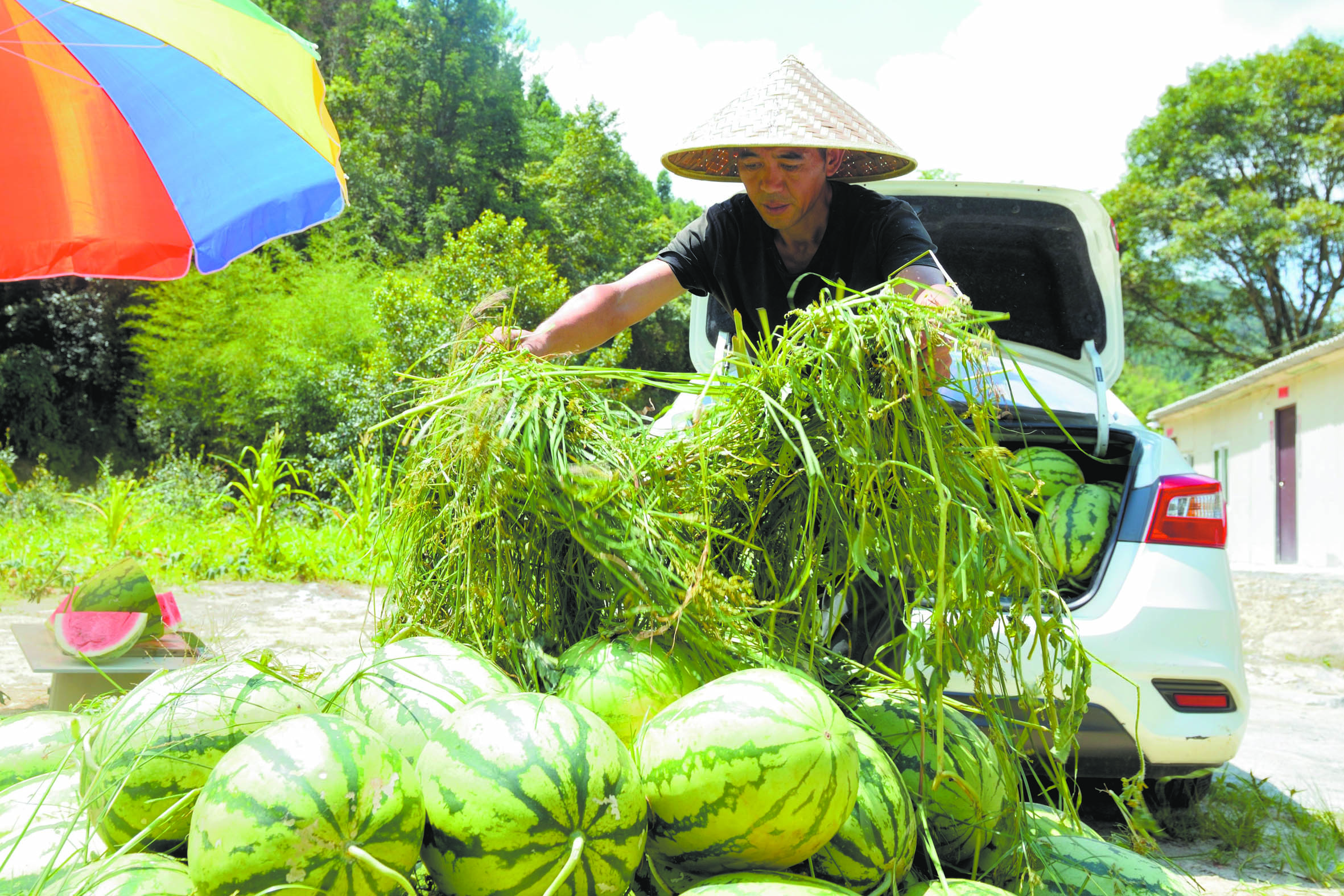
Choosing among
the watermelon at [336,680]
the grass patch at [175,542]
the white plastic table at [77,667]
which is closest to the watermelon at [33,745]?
the watermelon at [336,680]

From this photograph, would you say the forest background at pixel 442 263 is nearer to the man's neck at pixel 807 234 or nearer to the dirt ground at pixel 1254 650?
the dirt ground at pixel 1254 650

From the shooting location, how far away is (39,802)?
118cm

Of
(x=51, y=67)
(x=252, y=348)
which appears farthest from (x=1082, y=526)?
(x=252, y=348)

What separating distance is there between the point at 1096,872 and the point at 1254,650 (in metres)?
9.60

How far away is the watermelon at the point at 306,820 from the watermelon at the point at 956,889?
0.64 meters

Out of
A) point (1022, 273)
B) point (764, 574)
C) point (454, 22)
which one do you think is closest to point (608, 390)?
point (764, 574)

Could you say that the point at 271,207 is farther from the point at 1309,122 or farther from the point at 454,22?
the point at 454,22

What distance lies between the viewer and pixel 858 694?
148 cm

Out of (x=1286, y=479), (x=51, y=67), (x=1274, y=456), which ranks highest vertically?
(x=51, y=67)

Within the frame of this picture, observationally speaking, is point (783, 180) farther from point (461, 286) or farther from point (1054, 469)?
point (461, 286)

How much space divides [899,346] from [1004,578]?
365mm

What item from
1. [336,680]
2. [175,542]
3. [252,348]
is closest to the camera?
[336,680]

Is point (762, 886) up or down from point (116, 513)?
up

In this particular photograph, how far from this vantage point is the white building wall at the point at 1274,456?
54.1 ft
